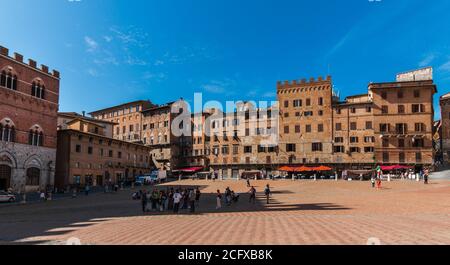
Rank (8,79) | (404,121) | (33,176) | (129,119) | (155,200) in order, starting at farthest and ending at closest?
(129,119) → (404,121) → (33,176) → (8,79) → (155,200)

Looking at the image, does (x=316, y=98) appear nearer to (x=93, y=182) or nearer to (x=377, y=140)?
(x=377, y=140)

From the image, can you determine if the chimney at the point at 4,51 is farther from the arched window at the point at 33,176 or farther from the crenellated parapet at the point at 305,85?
the crenellated parapet at the point at 305,85

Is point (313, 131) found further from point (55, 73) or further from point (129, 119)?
point (129, 119)

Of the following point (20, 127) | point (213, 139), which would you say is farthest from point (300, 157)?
point (20, 127)

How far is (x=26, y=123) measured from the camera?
4416 centimetres

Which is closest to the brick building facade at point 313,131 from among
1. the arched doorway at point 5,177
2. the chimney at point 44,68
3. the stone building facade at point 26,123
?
the stone building facade at point 26,123

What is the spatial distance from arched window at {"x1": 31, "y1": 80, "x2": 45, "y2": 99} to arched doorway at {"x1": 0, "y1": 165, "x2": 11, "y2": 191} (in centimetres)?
1038

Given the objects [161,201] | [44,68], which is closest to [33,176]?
[44,68]

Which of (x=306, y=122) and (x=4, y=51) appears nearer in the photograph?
(x=4, y=51)

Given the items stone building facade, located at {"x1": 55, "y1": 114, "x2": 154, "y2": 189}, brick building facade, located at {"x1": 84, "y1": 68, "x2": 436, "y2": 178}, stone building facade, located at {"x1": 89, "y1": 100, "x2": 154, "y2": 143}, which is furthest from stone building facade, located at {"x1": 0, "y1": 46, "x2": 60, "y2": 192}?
stone building facade, located at {"x1": 89, "y1": 100, "x2": 154, "y2": 143}

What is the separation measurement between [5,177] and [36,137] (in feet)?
22.6

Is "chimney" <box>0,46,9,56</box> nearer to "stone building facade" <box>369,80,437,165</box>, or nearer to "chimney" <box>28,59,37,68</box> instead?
"chimney" <box>28,59,37,68</box>

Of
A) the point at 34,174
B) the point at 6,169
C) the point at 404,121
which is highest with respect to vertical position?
the point at 404,121
